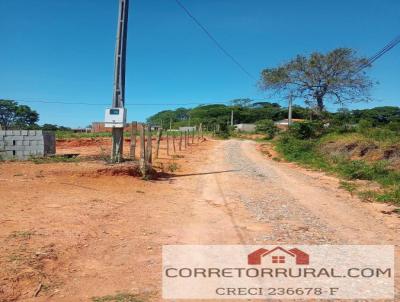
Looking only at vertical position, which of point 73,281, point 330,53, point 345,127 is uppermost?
point 330,53

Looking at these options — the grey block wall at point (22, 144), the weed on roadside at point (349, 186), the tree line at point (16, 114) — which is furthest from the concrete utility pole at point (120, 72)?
the tree line at point (16, 114)

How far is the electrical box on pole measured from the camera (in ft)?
38.1

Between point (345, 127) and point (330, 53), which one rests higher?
point (330, 53)

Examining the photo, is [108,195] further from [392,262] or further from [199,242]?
[392,262]

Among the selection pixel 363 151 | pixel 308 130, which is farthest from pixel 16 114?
pixel 363 151

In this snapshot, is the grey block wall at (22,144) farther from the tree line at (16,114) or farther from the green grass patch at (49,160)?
the tree line at (16,114)

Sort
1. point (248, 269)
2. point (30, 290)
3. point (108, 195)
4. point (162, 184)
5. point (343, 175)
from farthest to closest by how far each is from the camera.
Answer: point (343, 175) → point (162, 184) → point (108, 195) → point (248, 269) → point (30, 290)

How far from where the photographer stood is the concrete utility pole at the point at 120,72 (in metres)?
11.8

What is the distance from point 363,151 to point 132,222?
43.1 feet

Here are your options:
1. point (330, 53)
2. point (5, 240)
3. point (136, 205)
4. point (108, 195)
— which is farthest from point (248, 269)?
point (330, 53)

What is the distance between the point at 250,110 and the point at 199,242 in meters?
88.6

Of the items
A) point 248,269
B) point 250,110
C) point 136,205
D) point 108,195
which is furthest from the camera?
point 250,110

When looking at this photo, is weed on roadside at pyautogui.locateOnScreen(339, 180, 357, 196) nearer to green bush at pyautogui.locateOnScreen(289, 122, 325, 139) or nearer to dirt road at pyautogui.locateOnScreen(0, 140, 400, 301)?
dirt road at pyautogui.locateOnScreen(0, 140, 400, 301)

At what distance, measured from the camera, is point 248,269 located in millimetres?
4555
